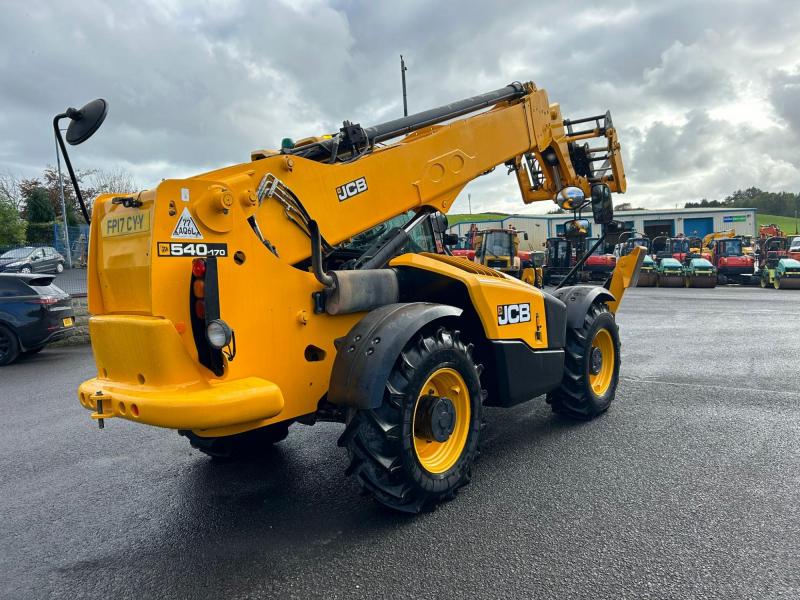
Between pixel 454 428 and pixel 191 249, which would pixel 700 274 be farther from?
pixel 191 249

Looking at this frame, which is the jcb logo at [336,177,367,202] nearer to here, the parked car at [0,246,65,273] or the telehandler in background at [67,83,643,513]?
the telehandler in background at [67,83,643,513]

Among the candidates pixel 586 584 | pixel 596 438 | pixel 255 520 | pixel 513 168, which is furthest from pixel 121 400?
pixel 513 168

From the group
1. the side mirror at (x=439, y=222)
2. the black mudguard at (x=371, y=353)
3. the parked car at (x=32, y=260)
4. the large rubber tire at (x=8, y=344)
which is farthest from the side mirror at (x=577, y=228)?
the parked car at (x=32, y=260)

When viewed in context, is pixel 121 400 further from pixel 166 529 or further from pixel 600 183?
pixel 600 183

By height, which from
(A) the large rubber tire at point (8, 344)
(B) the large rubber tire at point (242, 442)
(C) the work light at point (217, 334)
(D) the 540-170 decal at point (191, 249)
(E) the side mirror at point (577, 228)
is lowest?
(B) the large rubber tire at point (242, 442)

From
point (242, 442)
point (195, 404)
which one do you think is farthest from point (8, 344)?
point (195, 404)

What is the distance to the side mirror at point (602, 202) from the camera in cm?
625

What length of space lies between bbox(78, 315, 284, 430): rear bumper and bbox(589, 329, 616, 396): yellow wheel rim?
11.8 feet

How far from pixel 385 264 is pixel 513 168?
2.35m

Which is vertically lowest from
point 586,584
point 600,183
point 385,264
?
point 586,584

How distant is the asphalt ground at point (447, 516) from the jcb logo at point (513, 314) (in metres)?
1.07

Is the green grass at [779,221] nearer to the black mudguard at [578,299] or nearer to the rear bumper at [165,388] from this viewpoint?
the black mudguard at [578,299]

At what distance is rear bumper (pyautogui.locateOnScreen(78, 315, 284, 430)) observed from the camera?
2.87m

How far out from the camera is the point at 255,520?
3.58m
